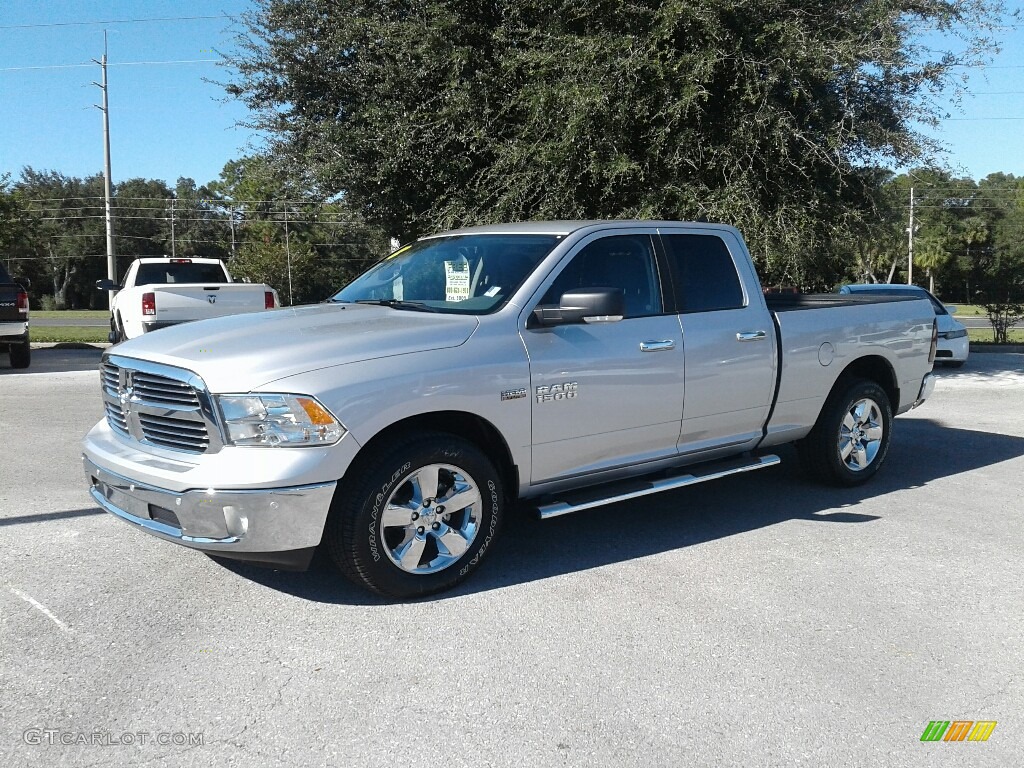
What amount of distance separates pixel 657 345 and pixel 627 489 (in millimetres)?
852

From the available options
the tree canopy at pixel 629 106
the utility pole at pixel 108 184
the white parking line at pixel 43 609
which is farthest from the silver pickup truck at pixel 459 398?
the utility pole at pixel 108 184

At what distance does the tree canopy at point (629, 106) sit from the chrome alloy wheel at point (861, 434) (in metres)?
5.88

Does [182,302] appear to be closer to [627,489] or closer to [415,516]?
[627,489]

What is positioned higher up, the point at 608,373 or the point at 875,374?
the point at 608,373

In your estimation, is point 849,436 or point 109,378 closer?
point 109,378

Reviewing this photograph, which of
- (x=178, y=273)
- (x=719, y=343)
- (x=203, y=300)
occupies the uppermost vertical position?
(x=178, y=273)

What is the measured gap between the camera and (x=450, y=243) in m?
5.75

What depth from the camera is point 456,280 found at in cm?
525

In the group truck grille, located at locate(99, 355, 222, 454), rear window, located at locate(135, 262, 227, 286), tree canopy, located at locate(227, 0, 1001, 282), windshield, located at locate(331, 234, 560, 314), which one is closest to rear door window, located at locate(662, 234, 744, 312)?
windshield, located at locate(331, 234, 560, 314)

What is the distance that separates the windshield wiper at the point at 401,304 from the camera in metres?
5.07

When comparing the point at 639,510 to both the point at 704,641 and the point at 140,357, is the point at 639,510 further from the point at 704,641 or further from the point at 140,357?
→ the point at 140,357

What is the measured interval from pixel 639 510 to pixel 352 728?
10.8 ft

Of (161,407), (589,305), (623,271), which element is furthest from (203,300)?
(589,305)

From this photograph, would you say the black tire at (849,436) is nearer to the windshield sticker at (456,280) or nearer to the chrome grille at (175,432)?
the windshield sticker at (456,280)
